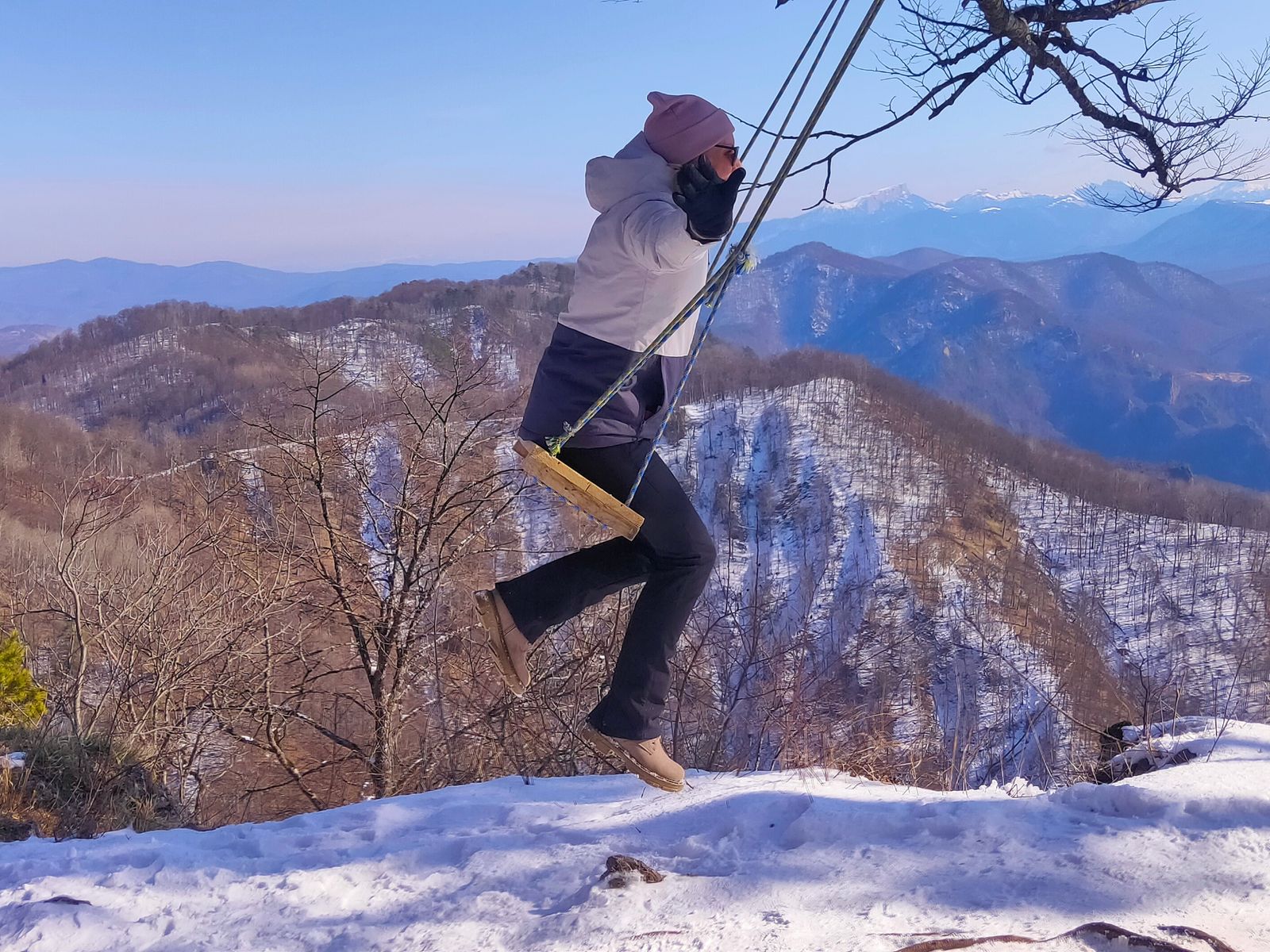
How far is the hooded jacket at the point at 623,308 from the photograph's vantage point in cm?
221

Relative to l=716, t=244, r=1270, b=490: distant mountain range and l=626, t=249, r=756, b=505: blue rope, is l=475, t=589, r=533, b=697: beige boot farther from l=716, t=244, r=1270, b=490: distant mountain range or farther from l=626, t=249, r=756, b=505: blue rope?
l=716, t=244, r=1270, b=490: distant mountain range

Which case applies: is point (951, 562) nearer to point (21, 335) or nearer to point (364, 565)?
point (364, 565)

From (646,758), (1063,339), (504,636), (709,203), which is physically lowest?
(646,758)

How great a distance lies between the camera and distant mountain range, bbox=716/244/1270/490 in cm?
11114

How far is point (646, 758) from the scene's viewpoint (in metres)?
2.80

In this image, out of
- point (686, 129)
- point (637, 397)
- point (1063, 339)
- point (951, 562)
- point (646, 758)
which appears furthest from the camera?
point (1063, 339)

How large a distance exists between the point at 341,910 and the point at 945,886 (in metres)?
1.61

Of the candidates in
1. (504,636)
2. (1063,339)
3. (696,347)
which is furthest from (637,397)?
(1063,339)

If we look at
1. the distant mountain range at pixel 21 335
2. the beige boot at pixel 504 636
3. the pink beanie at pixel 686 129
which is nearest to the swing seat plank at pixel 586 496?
the beige boot at pixel 504 636

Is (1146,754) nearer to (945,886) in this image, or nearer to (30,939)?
(945,886)

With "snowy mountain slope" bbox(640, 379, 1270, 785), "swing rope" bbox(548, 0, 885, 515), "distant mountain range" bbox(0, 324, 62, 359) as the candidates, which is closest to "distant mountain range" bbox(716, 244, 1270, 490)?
"snowy mountain slope" bbox(640, 379, 1270, 785)

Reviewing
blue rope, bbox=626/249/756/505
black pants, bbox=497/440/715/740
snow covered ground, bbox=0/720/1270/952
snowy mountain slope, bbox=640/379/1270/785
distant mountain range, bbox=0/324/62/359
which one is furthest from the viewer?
distant mountain range, bbox=0/324/62/359

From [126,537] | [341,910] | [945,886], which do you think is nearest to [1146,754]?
[945,886]

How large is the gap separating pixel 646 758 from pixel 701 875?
483mm
